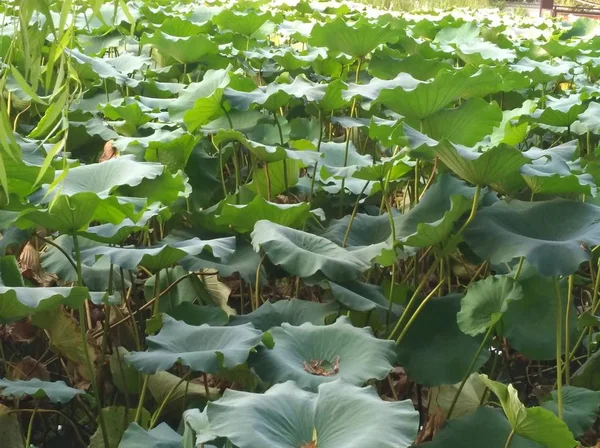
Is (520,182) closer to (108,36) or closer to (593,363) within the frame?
(593,363)

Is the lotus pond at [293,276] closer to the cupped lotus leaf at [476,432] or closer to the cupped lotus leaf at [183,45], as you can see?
the cupped lotus leaf at [476,432]

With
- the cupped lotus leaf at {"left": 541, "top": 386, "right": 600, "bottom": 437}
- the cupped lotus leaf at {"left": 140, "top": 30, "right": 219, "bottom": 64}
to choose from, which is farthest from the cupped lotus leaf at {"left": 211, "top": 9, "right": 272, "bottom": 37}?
the cupped lotus leaf at {"left": 541, "top": 386, "right": 600, "bottom": 437}

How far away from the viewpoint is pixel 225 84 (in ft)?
6.62

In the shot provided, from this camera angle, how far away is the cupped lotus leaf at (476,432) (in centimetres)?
137

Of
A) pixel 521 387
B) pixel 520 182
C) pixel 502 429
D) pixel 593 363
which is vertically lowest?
pixel 521 387

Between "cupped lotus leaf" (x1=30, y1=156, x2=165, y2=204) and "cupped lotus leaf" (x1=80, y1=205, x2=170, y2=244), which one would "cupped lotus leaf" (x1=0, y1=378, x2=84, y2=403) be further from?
"cupped lotus leaf" (x1=30, y1=156, x2=165, y2=204)

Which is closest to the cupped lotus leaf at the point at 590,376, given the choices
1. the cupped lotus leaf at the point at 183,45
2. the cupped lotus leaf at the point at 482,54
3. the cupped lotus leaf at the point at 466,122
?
the cupped lotus leaf at the point at 466,122

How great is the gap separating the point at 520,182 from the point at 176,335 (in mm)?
708

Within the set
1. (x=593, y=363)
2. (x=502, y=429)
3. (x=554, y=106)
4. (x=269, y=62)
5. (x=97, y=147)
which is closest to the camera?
(x=502, y=429)

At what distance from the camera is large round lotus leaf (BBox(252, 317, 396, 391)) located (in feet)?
4.22

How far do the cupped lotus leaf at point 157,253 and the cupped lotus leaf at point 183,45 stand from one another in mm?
Answer: 1225

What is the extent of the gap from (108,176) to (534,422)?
926mm

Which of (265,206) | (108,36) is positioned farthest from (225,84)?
(108,36)

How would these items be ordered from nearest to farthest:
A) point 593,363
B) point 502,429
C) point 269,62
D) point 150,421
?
point 502,429 → point 150,421 → point 593,363 → point 269,62
